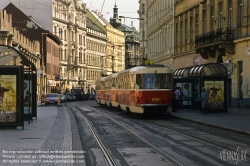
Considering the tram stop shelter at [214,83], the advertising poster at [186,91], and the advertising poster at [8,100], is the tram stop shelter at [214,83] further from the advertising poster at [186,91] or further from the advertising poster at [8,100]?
the advertising poster at [8,100]

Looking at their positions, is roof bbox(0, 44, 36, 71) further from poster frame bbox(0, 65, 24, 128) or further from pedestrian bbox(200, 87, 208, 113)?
pedestrian bbox(200, 87, 208, 113)

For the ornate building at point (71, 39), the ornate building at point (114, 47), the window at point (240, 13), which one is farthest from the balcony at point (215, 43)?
the ornate building at point (114, 47)

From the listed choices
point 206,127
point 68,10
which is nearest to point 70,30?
point 68,10

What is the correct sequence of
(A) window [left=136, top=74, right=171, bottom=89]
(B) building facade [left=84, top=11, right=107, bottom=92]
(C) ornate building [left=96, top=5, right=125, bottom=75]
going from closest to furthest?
(A) window [left=136, top=74, right=171, bottom=89] < (B) building facade [left=84, top=11, right=107, bottom=92] < (C) ornate building [left=96, top=5, right=125, bottom=75]

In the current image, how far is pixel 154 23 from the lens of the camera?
A: 8162 centimetres

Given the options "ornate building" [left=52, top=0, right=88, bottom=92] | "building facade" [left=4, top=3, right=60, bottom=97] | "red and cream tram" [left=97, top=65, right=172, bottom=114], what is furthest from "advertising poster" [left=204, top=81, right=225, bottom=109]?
"ornate building" [left=52, top=0, right=88, bottom=92]

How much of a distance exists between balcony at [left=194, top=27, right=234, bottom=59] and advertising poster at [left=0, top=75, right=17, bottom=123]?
23.0m

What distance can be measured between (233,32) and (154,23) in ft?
133

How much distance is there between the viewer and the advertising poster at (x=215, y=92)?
1404 inches

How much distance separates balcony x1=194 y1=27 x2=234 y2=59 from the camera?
137ft

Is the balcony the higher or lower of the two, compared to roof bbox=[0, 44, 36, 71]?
higher

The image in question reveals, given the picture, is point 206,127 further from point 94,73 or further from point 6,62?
point 94,73

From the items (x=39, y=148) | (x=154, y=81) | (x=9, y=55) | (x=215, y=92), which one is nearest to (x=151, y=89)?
(x=154, y=81)

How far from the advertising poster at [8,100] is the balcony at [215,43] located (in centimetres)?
2298
